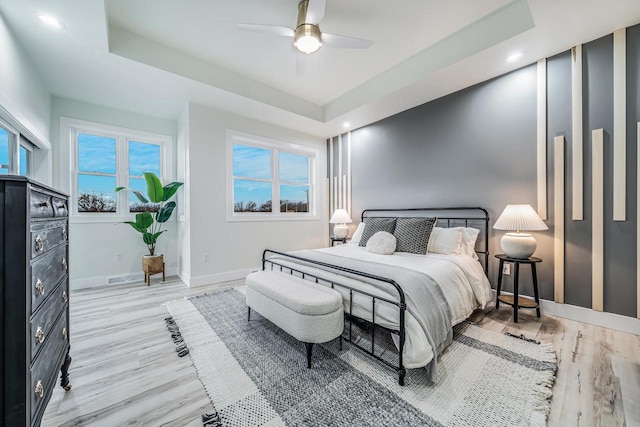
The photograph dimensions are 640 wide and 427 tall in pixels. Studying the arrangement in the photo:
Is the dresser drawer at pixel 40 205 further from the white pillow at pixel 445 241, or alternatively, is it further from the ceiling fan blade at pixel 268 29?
the white pillow at pixel 445 241

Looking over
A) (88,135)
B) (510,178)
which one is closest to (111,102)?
(88,135)

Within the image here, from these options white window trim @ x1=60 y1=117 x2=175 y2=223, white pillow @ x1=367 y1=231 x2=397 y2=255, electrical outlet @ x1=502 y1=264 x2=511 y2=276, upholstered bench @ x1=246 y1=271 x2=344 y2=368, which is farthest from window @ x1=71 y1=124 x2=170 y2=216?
electrical outlet @ x1=502 y1=264 x2=511 y2=276

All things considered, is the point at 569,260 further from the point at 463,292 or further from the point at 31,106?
the point at 31,106

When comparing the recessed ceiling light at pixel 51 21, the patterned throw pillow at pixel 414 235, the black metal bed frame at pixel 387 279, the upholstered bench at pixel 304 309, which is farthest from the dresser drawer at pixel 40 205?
the patterned throw pillow at pixel 414 235

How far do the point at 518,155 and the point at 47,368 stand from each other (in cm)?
421

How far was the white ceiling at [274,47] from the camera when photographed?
2.23m

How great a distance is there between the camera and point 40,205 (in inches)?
43.4

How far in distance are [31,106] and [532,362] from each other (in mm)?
5238

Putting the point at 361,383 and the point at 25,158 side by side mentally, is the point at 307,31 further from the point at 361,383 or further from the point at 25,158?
the point at 25,158

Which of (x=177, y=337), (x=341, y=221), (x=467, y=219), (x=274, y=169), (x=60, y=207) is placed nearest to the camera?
(x=60, y=207)

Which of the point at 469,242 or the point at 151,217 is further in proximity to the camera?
the point at 151,217

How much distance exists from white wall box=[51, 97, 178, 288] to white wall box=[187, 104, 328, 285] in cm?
105

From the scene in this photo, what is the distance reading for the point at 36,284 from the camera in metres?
1.05

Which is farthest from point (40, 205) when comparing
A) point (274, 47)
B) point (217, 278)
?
point (217, 278)
